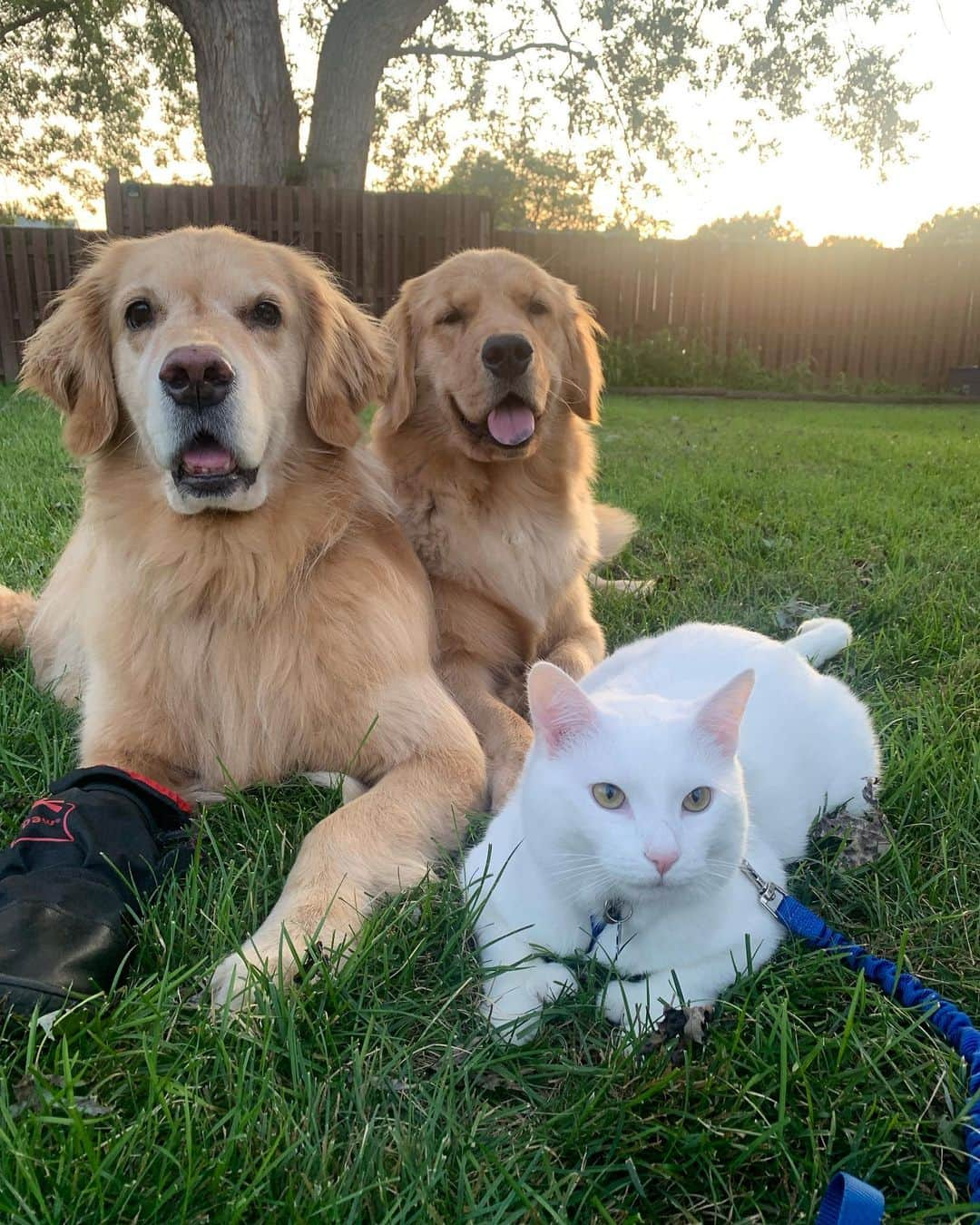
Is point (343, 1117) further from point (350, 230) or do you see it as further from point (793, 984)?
point (350, 230)

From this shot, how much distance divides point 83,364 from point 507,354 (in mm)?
1406

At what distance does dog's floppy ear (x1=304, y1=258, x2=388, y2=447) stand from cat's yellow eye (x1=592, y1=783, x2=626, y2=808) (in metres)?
1.61

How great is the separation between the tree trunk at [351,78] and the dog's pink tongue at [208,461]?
33.1ft

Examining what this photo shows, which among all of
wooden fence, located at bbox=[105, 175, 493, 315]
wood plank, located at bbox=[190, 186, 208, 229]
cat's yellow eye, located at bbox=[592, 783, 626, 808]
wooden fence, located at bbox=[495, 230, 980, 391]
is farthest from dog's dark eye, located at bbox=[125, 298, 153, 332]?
wooden fence, located at bbox=[495, 230, 980, 391]

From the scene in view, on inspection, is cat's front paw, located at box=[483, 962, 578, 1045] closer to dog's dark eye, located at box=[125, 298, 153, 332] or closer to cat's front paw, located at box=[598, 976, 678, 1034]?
cat's front paw, located at box=[598, 976, 678, 1034]

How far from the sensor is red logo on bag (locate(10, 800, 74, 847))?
175 centimetres

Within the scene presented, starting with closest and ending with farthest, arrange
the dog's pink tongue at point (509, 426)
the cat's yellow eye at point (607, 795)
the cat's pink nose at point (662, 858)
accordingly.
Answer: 1. the cat's pink nose at point (662, 858)
2. the cat's yellow eye at point (607, 795)
3. the dog's pink tongue at point (509, 426)

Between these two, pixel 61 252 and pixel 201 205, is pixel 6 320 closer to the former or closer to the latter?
pixel 61 252

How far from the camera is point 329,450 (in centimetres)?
269

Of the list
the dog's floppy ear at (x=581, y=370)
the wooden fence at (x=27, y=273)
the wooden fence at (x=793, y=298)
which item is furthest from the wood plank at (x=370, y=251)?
the dog's floppy ear at (x=581, y=370)

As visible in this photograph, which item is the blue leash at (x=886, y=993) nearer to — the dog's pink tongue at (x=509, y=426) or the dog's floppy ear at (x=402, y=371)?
the dog's pink tongue at (x=509, y=426)

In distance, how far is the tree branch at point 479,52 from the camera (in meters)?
15.0

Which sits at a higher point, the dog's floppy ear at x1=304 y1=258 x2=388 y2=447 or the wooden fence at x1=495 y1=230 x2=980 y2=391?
the wooden fence at x1=495 y1=230 x2=980 y2=391

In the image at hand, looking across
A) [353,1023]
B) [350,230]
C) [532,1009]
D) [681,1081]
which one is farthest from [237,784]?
[350,230]
